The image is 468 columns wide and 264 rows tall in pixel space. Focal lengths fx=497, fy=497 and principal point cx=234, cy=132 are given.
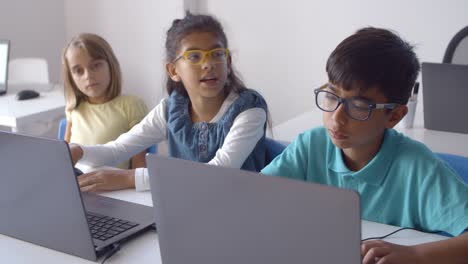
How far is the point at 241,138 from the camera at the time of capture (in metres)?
1.59

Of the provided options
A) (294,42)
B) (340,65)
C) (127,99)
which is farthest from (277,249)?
(294,42)

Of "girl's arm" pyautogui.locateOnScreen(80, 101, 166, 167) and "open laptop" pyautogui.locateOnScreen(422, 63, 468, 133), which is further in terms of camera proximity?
"open laptop" pyautogui.locateOnScreen(422, 63, 468, 133)

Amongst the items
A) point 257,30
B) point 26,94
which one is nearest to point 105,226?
point 26,94

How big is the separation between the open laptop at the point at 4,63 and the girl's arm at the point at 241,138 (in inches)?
77.3

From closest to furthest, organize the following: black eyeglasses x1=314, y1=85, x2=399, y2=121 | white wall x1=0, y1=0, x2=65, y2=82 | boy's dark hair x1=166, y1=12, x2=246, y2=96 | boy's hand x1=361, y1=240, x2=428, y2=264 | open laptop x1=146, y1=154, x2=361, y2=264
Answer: open laptop x1=146, y1=154, x2=361, y2=264, boy's hand x1=361, y1=240, x2=428, y2=264, black eyeglasses x1=314, y1=85, x2=399, y2=121, boy's dark hair x1=166, y1=12, x2=246, y2=96, white wall x1=0, y1=0, x2=65, y2=82

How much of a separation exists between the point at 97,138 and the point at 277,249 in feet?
5.09

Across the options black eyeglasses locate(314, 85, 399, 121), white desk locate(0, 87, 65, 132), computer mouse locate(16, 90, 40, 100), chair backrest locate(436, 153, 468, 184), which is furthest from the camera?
computer mouse locate(16, 90, 40, 100)

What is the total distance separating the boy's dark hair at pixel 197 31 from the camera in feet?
5.59

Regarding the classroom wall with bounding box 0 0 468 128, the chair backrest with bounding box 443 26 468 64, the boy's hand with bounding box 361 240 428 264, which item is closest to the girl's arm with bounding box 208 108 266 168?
the boy's hand with bounding box 361 240 428 264

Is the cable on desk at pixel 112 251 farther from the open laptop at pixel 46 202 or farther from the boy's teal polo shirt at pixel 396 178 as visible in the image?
the boy's teal polo shirt at pixel 396 178

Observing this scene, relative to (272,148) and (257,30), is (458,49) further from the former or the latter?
(272,148)

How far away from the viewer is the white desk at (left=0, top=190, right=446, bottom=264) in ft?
3.34

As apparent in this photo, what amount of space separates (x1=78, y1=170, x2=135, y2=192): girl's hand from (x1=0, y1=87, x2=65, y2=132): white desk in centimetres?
120

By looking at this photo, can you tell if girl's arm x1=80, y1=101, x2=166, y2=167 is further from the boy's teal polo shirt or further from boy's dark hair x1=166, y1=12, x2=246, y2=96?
the boy's teal polo shirt
